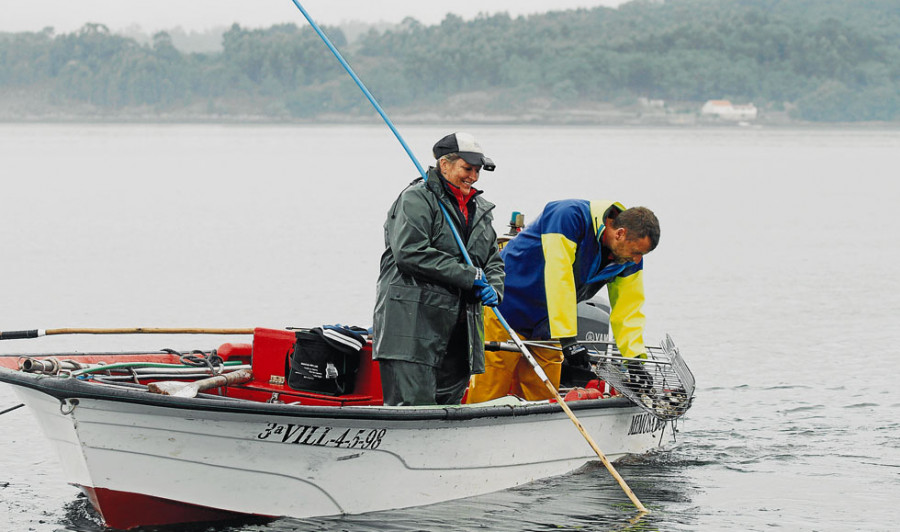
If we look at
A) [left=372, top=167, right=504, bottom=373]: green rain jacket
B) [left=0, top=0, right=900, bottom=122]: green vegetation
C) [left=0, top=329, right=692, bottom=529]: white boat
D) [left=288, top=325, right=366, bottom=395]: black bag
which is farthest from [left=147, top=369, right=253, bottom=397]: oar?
[left=0, top=0, right=900, bottom=122]: green vegetation

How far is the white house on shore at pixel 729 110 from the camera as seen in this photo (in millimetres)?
163250

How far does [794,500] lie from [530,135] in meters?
141

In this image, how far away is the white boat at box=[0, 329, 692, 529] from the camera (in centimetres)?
714

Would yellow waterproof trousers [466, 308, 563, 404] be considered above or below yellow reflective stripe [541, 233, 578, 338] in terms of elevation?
below

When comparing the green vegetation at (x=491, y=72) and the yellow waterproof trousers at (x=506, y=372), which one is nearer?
the yellow waterproof trousers at (x=506, y=372)

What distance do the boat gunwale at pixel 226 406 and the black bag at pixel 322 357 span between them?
848 millimetres

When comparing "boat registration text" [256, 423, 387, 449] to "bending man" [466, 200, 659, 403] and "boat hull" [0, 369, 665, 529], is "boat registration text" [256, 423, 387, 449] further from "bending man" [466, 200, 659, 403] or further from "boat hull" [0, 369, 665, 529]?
"bending man" [466, 200, 659, 403]

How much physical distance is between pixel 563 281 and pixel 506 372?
0.84m

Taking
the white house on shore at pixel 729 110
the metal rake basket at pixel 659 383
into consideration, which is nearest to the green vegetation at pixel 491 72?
the white house on shore at pixel 729 110

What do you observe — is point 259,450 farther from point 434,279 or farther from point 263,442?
point 434,279

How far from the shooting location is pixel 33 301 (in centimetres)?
2030

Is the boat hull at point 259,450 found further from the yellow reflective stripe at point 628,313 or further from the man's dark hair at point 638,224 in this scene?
the man's dark hair at point 638,224

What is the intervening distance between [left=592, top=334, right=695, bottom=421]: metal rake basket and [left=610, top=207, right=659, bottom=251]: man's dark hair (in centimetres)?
98

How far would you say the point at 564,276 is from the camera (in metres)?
8.27
